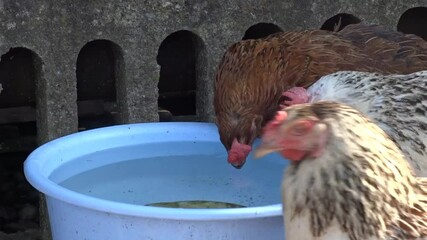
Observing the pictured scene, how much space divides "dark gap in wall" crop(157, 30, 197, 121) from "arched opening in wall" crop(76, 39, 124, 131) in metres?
0.24

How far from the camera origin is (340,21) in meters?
3.94

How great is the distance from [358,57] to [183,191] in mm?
1001

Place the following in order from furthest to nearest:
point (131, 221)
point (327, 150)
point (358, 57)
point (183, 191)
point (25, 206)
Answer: point (25, 206) < point (358, 57) < point (183, 191) < point (131, 221) < point (327, 150)

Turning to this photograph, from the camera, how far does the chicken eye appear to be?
6.21 feet

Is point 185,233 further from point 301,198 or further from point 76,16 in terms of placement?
point 76,16

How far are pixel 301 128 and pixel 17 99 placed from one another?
217 centimetres

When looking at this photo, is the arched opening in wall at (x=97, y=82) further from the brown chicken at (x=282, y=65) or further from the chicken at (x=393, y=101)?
the chicken at (x=393, y=101)

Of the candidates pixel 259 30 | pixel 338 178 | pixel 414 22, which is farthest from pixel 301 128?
pixel 414 22

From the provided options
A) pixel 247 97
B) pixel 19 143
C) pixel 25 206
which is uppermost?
pixel 247 97

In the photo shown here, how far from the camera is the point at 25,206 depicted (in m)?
3.86

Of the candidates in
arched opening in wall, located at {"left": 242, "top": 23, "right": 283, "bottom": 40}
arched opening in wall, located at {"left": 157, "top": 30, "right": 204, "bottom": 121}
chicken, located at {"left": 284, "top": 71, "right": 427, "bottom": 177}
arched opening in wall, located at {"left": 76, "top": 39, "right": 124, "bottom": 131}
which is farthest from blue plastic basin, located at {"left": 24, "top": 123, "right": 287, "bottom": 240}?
arched opening in wall, located at {"left": 242, "top": 23, "right": 283, "bottom": 40}

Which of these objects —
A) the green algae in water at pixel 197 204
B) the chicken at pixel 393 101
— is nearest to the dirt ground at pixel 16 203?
the green algae in water at pixel 197 204

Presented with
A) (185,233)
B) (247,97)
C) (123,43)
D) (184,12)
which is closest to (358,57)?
(247,97)

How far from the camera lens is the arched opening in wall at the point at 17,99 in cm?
368
